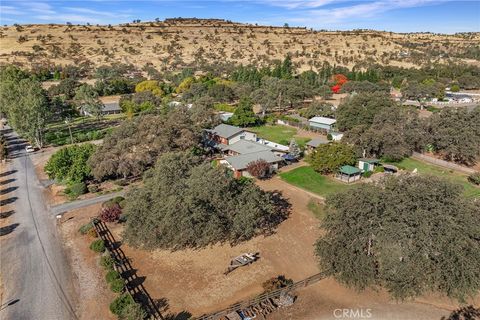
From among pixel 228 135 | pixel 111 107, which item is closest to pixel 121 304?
pixel 228 135

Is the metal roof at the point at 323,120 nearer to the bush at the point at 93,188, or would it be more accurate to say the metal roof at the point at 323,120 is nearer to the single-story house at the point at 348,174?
the single-story house at the point at 348,174

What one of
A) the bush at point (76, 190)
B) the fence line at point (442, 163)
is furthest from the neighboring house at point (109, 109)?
the fence line at point (442, 163)

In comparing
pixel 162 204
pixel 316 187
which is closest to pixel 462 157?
pixel 316 187

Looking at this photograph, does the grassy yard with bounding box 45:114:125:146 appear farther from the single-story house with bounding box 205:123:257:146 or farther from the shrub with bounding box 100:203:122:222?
the shrub with bounding box 100:203:122:222

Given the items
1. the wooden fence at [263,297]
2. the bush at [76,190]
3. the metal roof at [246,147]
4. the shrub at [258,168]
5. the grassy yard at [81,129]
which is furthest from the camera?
the grassy yard at [81,129]

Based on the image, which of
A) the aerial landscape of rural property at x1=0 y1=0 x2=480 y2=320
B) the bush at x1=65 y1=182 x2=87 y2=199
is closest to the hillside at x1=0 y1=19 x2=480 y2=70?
the aerial landscape of rural property at x1=0 y1=0 x2=480 y2=320

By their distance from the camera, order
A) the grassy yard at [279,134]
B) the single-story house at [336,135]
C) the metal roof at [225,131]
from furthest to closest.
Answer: the single-story house at [336,135] → the grassy yard at [279,134] → the metal roof at [225,131]

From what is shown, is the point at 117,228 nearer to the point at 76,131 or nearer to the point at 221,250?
the point at 221,250
